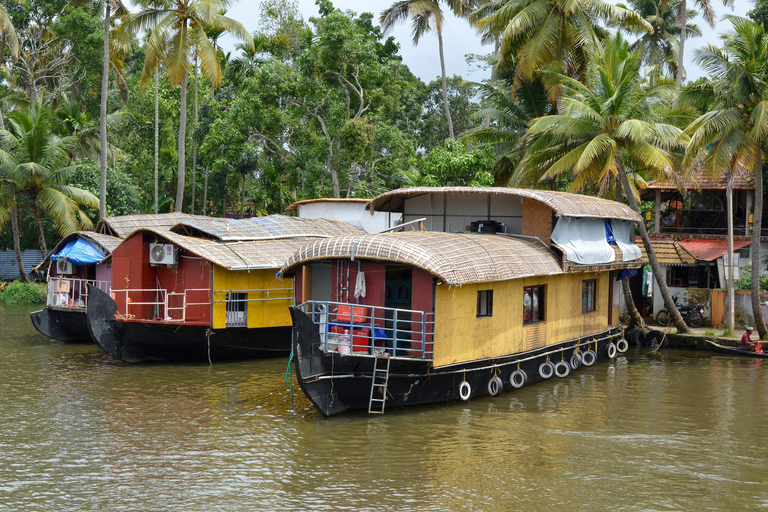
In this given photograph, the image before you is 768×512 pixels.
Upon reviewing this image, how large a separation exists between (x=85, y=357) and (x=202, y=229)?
151 inches

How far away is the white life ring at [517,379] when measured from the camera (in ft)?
44.5

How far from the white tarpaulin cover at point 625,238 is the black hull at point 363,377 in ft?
18.6

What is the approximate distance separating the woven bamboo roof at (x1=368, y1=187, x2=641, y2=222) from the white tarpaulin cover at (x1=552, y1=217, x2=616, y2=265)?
23 cm

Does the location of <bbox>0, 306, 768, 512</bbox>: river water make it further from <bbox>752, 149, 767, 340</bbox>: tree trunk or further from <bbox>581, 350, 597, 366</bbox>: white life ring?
<bbox>752, 149, 767, 340</bbox>: tree trunk

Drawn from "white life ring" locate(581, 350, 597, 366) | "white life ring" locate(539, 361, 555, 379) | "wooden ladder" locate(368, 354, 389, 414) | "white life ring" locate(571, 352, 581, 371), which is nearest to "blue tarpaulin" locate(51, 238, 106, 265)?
"wooden ladder" locate(368, 354, 389, 414)

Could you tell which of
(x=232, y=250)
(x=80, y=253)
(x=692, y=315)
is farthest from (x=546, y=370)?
(x=80, y=253)

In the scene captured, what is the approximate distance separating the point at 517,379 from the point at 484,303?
174 centimetres

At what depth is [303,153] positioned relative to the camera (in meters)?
27.2

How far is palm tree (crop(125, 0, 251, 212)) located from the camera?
947 inches

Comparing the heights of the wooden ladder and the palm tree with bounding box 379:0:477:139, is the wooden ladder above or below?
below

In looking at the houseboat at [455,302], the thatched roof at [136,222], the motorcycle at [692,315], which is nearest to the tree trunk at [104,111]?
the thatched roof at [136,222]


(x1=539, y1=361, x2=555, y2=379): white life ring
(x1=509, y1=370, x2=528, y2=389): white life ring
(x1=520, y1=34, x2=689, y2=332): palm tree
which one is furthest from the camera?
(x1=520, y1=34, x2=689, y2=332): palm tree

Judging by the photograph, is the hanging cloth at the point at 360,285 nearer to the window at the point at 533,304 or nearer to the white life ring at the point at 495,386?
the white life ring at the point at 495,386

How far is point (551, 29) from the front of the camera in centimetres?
2170
